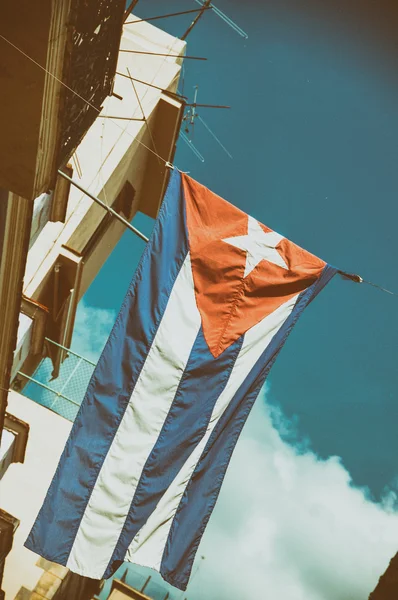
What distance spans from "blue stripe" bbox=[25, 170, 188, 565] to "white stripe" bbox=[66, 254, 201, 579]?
0.11 metres

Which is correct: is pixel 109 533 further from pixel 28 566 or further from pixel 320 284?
pixel 28 566

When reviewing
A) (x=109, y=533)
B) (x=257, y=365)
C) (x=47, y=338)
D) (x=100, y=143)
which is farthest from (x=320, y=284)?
(x=100, y=143)

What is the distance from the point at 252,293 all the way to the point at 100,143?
456 inches

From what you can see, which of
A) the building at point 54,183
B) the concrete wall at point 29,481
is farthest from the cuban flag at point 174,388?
the concrete wall at point 29,481

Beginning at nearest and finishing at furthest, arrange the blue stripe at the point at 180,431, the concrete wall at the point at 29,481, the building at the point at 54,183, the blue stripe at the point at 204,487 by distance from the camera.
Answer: the building at the point at 54,183, the blue stripe at the point at 180,431, the blue stripe at the point at 204,487, the concrete wall at the point at 29,481

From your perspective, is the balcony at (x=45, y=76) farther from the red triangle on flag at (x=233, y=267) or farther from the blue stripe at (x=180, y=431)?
the blue stripe at (x=180, y=431)

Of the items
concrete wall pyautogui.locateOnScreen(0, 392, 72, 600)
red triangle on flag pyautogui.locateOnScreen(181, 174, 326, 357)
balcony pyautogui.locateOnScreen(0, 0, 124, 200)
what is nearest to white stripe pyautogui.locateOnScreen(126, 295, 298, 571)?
red triangle on flag pyautogui.locateOnScreen(181, 174, 326, 357)

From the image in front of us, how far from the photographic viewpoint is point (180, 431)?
8.20 m

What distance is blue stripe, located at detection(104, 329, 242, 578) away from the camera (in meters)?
8.12

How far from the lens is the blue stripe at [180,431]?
8117 millimetres

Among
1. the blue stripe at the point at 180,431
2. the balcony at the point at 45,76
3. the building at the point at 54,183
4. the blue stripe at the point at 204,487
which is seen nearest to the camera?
the balcony at the point at 45,76

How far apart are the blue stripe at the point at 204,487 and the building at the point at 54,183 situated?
334 cm

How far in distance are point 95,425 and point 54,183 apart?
3.28 m

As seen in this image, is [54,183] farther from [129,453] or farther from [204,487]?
[204,487]
